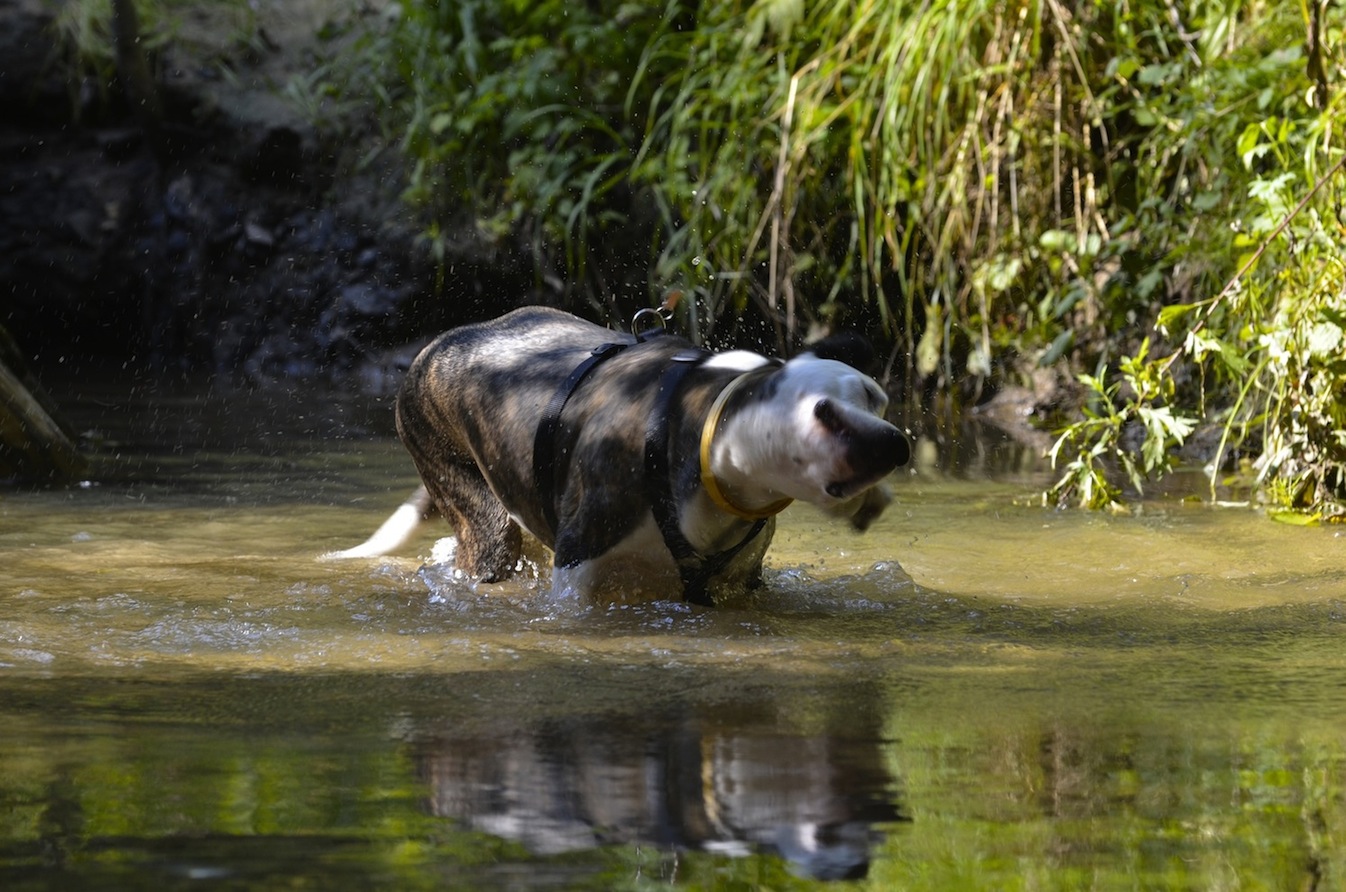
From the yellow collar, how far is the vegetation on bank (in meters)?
1.80

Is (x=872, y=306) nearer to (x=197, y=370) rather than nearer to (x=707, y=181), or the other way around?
(x=707, y=181)

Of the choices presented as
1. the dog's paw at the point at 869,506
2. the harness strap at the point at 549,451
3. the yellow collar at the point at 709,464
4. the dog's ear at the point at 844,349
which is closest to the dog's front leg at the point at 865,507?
the dog's paw at the point at 869,506

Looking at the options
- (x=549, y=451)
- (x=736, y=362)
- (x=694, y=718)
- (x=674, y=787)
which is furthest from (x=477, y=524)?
(x=674, y=787)

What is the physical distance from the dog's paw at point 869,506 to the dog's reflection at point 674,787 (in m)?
1.10

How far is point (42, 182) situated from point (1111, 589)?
8.23 m

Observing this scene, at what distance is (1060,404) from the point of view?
25.2 ft

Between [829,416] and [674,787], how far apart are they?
120 centimetres

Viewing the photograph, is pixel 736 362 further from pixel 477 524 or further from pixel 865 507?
pixel 477 524

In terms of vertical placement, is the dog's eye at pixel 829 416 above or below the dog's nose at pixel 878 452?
above

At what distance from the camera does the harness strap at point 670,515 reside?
3.58 metres

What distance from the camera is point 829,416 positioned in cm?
317

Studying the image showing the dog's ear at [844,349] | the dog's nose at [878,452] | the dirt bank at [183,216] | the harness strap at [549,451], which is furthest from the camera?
the dirt bank at [183,216]

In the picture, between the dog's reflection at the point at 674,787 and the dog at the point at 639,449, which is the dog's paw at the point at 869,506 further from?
the dog's reflection at the point at 674,787

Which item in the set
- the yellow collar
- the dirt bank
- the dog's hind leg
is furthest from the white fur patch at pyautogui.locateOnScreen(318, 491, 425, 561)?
the dirt bank
